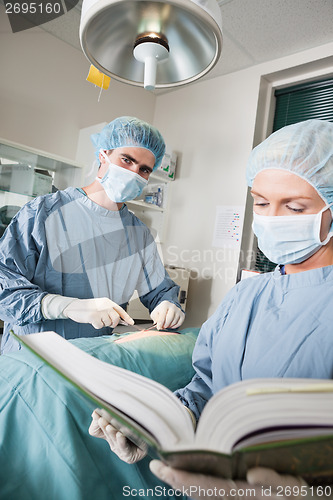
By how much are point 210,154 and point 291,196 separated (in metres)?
2.41

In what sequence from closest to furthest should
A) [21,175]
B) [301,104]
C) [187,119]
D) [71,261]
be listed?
[71,261] < [21,175] < [301,104] < [187,119]

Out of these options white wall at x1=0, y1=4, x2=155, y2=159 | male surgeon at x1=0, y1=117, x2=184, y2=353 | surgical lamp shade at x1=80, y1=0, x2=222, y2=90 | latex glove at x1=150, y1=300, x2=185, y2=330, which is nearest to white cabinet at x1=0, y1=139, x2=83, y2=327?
white wall at x1=0, y1=4, x2=155, y2=159

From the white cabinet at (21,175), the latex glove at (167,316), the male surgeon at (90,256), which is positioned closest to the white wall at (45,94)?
the white cabinet at (21,175)

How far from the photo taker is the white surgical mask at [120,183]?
1368 millimetres

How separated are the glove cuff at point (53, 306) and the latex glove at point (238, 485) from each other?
72 cm

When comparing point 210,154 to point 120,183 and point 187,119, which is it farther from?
point 120,183

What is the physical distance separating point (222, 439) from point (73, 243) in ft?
3.53

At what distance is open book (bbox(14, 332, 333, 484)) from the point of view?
1.10ft

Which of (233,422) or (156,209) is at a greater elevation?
(156,209)

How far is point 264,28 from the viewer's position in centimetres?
231

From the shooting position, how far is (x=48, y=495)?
2.16 feet

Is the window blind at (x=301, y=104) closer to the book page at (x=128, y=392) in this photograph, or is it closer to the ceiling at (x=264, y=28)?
the ceiling at (x=264, y=28)

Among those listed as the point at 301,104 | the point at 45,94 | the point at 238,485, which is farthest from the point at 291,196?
the point at 45,94

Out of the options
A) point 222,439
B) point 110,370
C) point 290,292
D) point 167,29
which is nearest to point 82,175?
point 167,29
